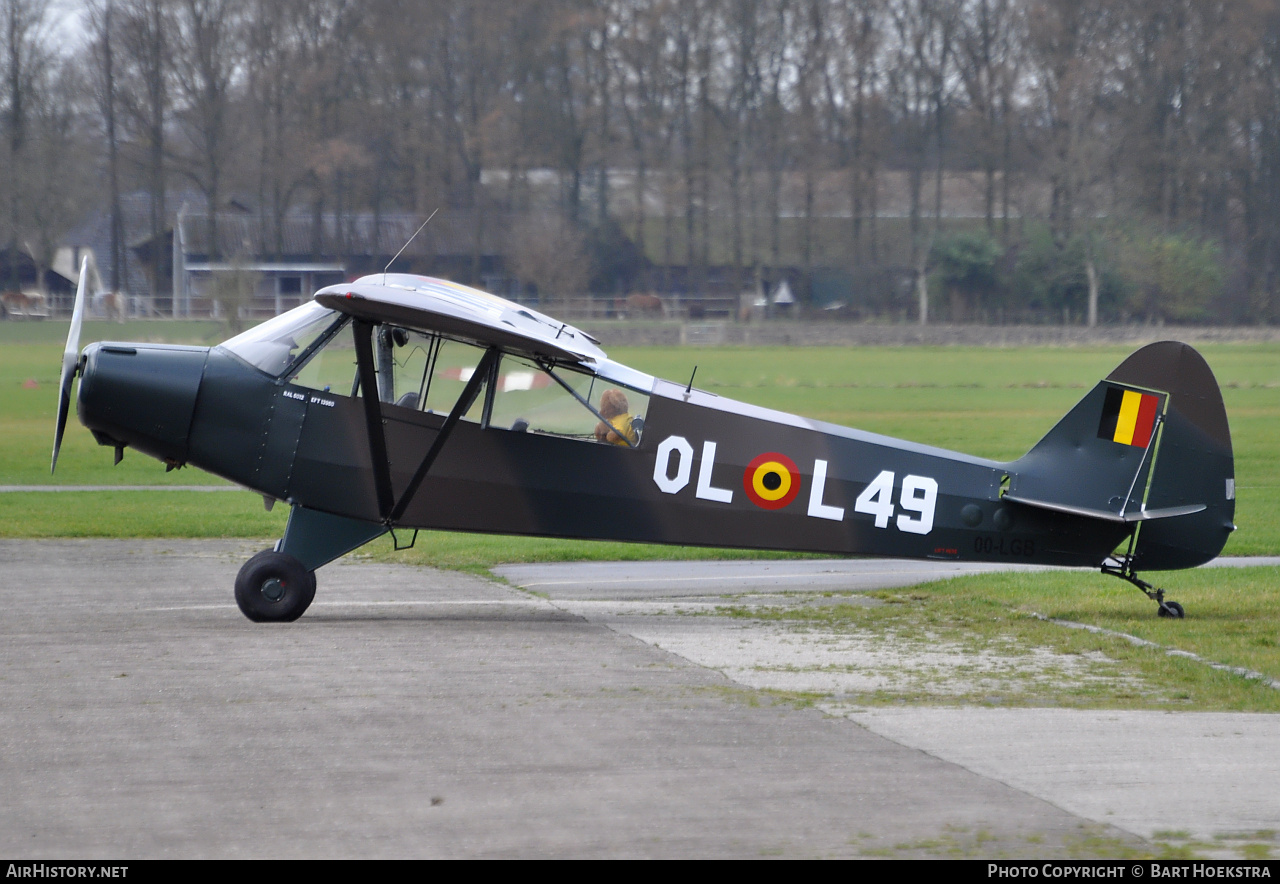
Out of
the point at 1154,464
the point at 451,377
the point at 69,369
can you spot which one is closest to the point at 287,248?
the point at 69,369

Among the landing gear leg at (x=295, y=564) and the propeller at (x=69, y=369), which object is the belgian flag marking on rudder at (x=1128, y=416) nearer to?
the landing gear leg at (x=295, y=564)

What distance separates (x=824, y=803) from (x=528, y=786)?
4.16ft

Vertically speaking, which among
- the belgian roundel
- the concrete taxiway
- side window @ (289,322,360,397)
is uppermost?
side window @ (289,322,360,397)

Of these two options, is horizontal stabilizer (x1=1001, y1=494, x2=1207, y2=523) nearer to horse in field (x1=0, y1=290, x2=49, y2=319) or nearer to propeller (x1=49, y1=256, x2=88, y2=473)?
propeller (x1=49, y1=256, x2=88, y2=473)

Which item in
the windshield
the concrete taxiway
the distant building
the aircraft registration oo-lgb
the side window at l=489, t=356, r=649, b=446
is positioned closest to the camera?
the concrete taxiway

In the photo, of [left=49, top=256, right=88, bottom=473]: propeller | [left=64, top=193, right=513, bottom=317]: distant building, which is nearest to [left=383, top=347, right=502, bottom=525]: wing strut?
[left=49, top=256, right=88, bottom=473]: propeller

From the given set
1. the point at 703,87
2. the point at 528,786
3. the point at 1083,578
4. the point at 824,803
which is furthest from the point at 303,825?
the point at 703,87

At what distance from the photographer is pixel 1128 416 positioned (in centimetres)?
1055

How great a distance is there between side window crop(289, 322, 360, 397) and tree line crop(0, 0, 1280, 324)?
7009cm

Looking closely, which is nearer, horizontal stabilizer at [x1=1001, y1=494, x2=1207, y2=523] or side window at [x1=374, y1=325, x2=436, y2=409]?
side window at [x1=374, y1=325, x2=436, y2=409]

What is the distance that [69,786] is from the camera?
5.97 meters

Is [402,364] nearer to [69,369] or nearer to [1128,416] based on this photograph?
[69,369]

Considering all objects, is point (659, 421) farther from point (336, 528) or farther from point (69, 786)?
point (69, 786)

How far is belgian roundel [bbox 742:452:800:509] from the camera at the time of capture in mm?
10422
